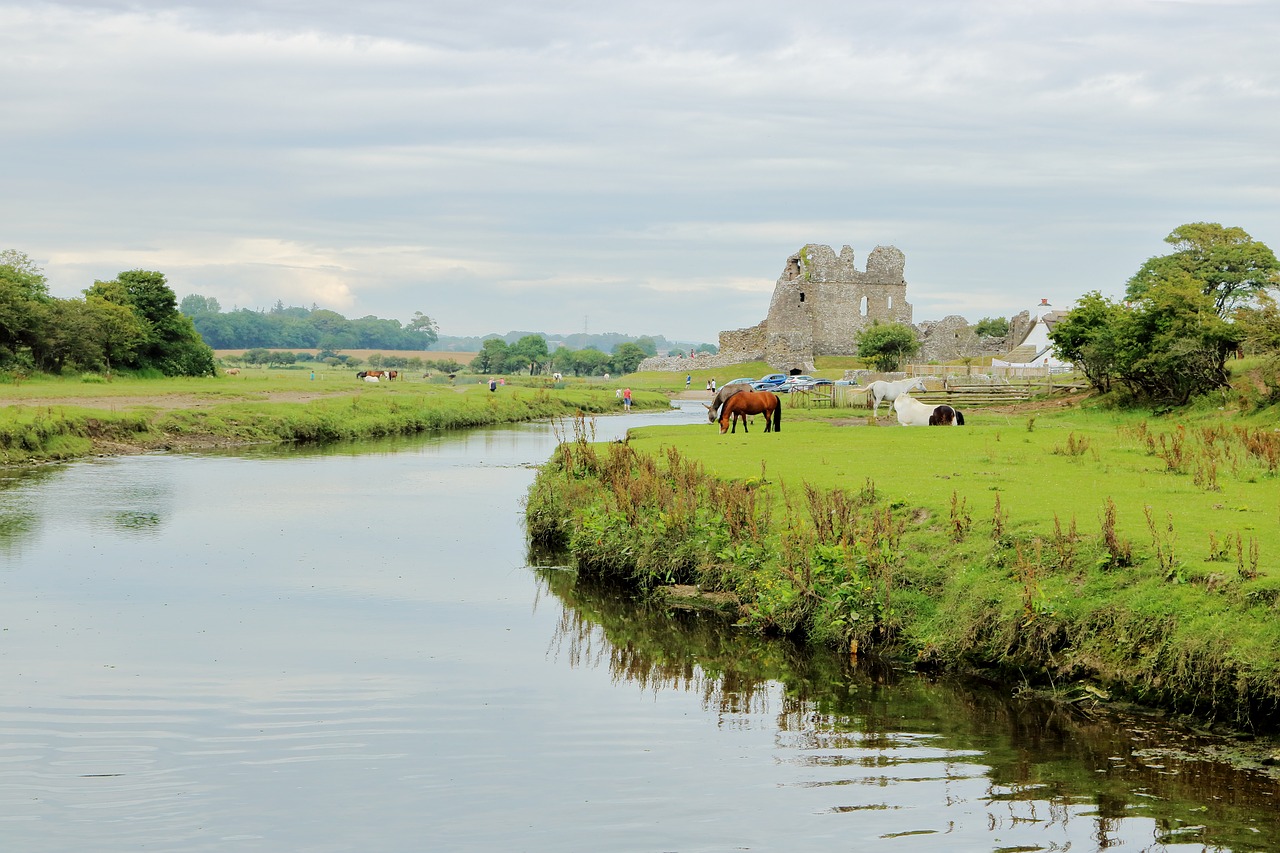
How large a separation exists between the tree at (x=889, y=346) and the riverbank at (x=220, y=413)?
17.3 metres

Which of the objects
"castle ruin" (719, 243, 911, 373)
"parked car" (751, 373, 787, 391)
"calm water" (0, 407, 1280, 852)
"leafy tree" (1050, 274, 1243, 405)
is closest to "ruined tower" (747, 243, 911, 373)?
"castle ruin" (719, 243, 911, 373)

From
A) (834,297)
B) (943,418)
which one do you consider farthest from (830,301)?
(943,418)

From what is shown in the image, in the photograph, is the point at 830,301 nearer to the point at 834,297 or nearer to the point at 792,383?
the point at 834,297

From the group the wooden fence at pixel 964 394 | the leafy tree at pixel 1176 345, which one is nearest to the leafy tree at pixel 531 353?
the wooden fence at pixel 964 394

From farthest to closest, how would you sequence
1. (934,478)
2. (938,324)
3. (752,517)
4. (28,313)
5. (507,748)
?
1. (938,324)
2. (28,313)
3. (934,478)
4. (752,517)
5. (507,748)

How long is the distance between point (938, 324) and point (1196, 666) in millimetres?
86863

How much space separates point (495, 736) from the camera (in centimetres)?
1061

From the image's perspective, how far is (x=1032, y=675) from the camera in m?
12.2

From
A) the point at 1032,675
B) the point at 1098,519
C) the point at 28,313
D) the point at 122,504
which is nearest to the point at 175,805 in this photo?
the point at 1032,675

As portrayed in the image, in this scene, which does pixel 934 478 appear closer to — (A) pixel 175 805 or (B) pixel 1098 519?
(B) pixel 1098 519

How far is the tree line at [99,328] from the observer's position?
2133 inches

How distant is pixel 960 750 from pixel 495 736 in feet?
13.2

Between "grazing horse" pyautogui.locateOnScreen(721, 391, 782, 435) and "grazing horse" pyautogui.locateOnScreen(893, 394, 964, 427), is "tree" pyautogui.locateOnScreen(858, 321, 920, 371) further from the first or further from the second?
"grazing horse" pyautogui.locateOnScreen(721, 391, 782, 435)

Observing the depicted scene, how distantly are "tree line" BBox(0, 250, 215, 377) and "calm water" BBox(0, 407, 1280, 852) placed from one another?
4069 centimetres
